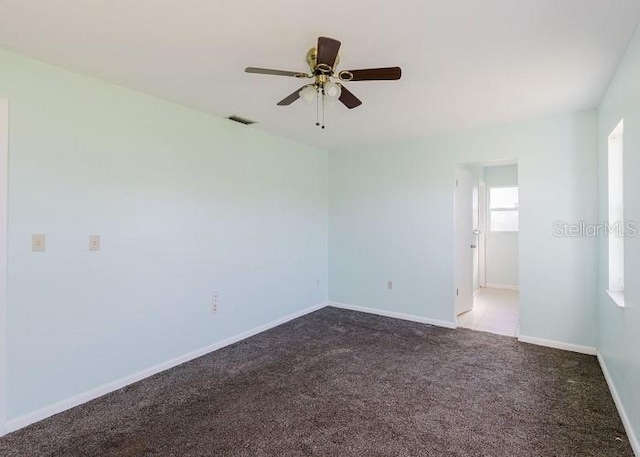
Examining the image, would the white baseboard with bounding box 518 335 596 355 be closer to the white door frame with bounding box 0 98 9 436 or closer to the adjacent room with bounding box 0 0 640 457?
the adjacent room with bounding box 0 0 640 457

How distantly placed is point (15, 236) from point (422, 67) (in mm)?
2882

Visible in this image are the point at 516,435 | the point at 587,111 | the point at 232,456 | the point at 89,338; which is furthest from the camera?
the point at 587,111

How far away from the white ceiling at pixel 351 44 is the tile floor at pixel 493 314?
2518 millimetres

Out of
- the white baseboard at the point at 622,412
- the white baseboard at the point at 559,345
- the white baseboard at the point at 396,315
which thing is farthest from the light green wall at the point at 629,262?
the white baseboard at the point at 396,315

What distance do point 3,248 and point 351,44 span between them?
8.11ft

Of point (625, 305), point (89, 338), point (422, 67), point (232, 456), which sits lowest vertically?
point (232, 456)

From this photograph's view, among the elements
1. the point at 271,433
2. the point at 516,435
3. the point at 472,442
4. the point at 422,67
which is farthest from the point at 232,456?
the point at 422,67

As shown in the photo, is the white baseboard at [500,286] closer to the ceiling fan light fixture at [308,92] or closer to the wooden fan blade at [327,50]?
the ceiling fan light fixture at [308,92]

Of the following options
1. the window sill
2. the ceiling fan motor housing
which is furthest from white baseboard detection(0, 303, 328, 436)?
the window sill

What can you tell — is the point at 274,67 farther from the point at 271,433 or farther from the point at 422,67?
the point at 271,433

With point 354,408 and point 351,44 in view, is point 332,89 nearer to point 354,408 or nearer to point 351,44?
point 351,44

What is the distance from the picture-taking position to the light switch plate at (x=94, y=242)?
2.47 meters

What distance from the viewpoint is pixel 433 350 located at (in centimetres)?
333

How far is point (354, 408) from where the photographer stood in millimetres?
2322
